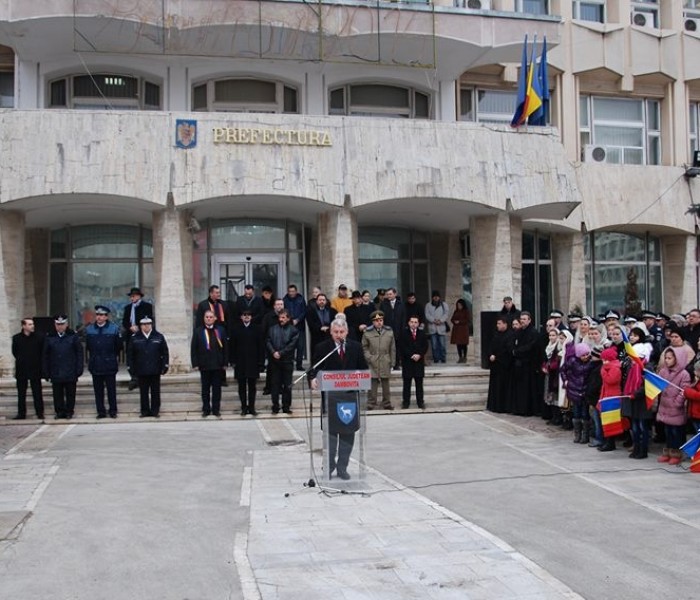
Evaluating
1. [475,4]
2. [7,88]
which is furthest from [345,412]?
[475,4]

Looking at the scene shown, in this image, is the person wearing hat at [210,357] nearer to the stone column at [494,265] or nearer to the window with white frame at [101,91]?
the stone column at [494,265]

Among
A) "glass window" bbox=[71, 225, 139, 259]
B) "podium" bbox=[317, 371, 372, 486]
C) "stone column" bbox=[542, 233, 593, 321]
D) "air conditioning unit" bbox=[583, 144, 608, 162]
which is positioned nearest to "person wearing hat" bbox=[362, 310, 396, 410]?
"podium" bbox=[317, 371, 372, 486]

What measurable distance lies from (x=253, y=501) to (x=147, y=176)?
9477mm

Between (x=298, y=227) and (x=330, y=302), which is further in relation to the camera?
(x=298, y=227)

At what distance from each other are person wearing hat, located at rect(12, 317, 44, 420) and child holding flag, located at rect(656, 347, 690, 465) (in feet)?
31.4

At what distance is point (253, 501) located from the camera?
26.5ft

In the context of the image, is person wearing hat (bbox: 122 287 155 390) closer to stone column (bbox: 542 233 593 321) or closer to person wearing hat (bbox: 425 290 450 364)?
person wearing hat (bbox: 425 290 450 364)

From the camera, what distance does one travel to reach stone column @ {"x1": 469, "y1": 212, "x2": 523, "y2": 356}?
58.2 feet

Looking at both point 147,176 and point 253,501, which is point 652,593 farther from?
point 147,176

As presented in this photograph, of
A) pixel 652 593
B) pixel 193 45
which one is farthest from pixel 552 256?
pixel 652 593

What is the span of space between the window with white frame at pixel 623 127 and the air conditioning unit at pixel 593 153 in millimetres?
654

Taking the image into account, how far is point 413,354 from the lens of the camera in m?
14.3

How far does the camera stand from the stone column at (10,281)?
51.4 ft

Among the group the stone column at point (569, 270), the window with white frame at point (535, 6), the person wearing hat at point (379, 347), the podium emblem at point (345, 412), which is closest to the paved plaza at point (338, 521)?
the podium emblem at point (345, 412)
